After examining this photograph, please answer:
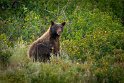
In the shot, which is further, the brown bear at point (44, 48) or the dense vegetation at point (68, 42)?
the brown bear at point (44, 48)

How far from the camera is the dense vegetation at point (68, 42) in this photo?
12.4 meters

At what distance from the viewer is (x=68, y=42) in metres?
17.3

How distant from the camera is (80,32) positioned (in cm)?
1994

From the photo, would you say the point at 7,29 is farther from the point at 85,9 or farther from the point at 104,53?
the point at 104,53

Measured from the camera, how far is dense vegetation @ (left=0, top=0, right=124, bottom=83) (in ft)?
40.7

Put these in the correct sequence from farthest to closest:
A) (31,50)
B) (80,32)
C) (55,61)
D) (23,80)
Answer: (80,32) → (31,50) → (55,61) → (23,80)

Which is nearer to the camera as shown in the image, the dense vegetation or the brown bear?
the dense vegetation

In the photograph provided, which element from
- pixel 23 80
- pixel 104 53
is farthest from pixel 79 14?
pixel 23 80

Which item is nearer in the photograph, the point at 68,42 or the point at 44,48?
the point at 44,48

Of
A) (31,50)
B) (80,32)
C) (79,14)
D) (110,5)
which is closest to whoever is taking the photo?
(31,50)

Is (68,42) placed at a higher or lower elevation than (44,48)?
lower

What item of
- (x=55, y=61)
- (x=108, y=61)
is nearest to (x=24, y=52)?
(x=55, y=61)

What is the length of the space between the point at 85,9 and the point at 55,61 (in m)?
9.95

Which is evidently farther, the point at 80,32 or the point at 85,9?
the point at 85,9
